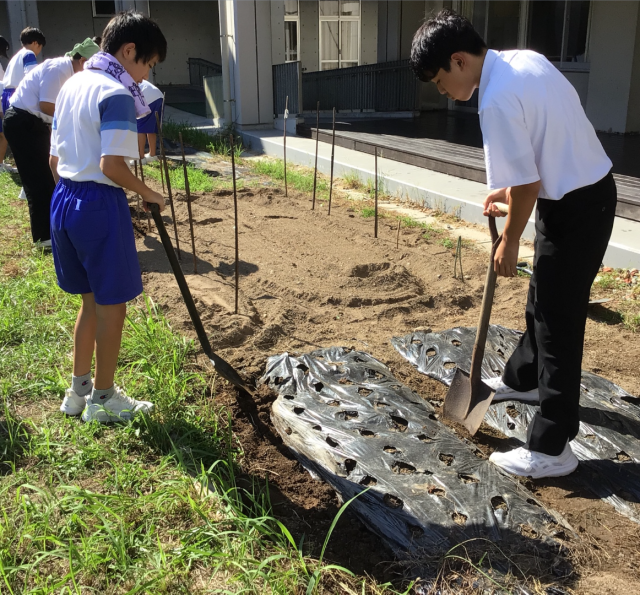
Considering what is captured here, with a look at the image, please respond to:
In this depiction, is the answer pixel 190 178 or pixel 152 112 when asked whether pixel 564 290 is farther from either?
pixel 190 178

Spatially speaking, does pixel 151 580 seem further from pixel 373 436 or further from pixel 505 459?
pixel 505 459

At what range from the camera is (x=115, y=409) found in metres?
2.68

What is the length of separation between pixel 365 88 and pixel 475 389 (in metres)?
10.7

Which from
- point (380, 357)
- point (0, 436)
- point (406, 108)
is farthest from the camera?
point (406, 108)

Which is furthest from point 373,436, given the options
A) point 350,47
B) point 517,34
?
point 350,47

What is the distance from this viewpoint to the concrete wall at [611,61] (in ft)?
27.2

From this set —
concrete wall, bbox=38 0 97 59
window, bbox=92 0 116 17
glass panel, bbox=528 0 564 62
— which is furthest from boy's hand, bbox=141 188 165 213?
window, bbox=92 0 116 17

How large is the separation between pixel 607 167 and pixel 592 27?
7.96 meters

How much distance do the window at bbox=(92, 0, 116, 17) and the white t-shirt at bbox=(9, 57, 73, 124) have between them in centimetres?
1816

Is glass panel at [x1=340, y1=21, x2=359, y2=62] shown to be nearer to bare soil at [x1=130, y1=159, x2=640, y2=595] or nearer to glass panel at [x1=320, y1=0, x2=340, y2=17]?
glass panel at [x1=320, y1=0, x2=340, y2=17]

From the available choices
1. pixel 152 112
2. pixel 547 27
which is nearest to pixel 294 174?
pixel 152 112

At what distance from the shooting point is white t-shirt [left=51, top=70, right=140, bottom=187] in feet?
7.23

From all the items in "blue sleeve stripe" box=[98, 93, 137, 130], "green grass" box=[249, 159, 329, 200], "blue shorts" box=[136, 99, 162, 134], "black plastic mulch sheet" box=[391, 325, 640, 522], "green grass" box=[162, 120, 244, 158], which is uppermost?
"blue sleeve stripe" box=[98, 93, 137, 130]

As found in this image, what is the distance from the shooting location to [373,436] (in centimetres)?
261
